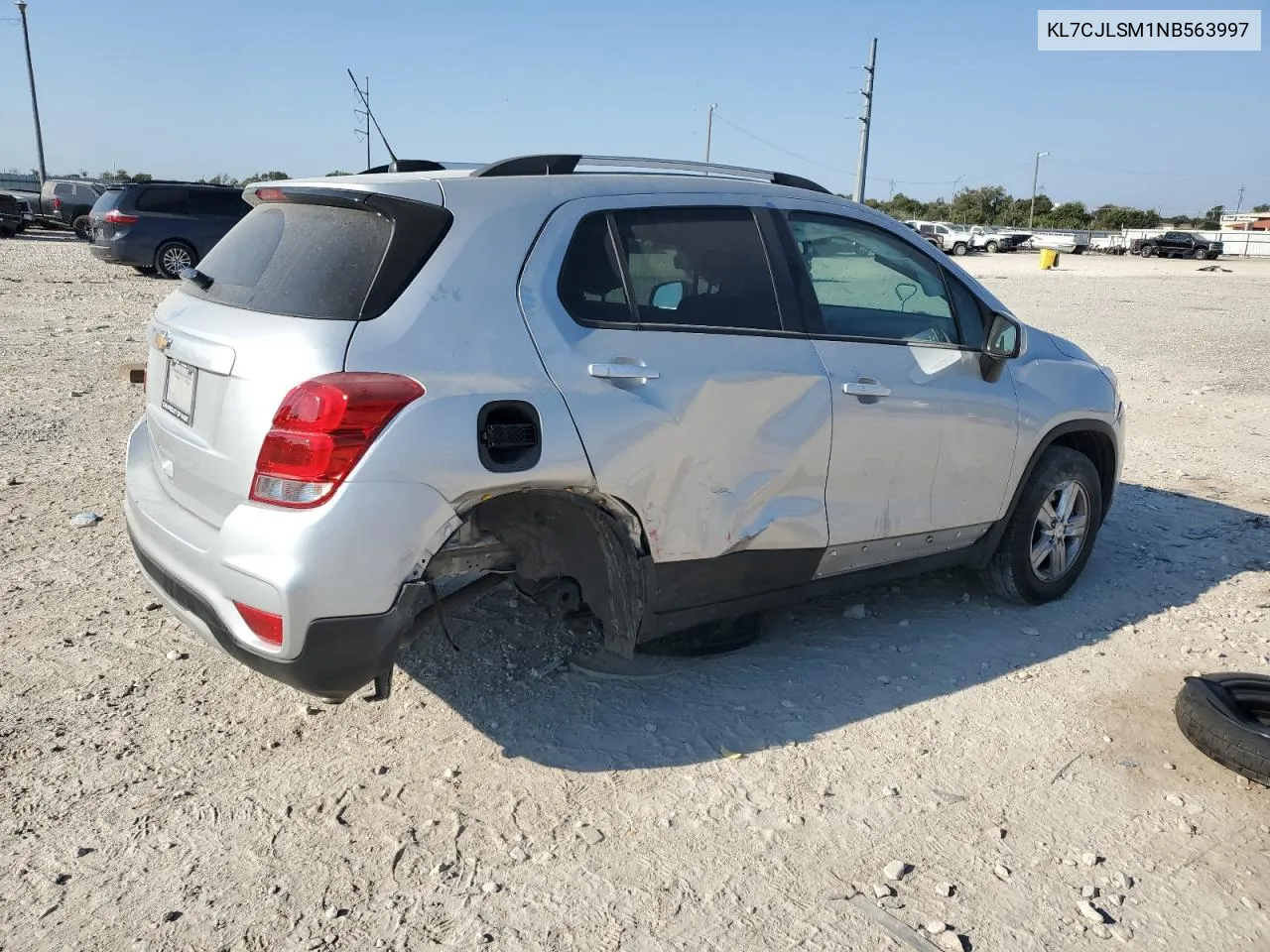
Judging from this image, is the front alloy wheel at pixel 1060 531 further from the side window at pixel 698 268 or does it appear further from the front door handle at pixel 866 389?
the side window at pixel 698 268

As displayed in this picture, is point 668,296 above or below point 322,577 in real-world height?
above

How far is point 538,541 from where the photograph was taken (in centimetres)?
345

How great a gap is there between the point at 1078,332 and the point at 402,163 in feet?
46.2

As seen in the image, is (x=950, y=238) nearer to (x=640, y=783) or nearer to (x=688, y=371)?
(x=688, y=371)

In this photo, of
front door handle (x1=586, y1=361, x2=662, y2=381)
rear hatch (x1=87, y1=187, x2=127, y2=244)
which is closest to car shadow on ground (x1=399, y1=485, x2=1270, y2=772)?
front door handle (x1=586, y1=361, x2=662, y2=381)

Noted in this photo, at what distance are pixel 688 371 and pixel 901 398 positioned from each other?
1.06 m

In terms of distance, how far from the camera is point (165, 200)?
734 inches

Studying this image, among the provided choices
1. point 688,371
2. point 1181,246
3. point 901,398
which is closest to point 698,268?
point 688,371

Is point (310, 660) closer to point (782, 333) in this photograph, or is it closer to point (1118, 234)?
point (782, 333)

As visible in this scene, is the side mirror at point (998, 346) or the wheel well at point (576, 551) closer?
the wheel well at point (576, 551)

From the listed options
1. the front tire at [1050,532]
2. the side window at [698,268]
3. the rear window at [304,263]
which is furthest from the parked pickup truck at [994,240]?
the rear window at [304,263]

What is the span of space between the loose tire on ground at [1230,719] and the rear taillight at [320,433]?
297 cm

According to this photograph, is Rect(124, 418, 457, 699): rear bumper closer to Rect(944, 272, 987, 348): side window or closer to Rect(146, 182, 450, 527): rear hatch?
Rect(146, 182, 450, 527): rear hatch

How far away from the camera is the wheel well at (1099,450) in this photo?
4.96m
